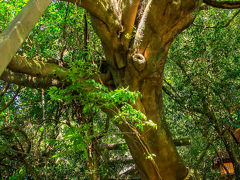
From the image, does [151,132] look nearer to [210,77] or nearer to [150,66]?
[150,66]

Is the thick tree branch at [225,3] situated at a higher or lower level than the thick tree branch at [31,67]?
higher

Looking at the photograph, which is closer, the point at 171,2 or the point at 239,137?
the point at 171,2

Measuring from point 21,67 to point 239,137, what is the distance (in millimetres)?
4675

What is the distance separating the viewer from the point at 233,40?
5.09m

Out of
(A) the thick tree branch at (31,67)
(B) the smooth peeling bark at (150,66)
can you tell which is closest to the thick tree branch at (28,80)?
(A) the thick tree branch at (31,67)

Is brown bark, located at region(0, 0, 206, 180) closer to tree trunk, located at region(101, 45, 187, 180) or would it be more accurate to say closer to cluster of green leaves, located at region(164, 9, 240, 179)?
tree trunk, located at region(101, 45, 187, 180)

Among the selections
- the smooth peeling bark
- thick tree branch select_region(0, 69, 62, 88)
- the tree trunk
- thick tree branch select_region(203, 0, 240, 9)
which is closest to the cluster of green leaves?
thick tree branch select_region(203, 0, 240, 9)

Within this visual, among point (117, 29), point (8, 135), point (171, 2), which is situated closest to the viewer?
point (171, 2)

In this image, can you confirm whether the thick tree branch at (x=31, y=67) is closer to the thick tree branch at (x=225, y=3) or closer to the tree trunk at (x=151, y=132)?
the tree trunk at (x=151, y=132)

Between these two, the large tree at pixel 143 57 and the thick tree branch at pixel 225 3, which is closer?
the large tree at pixel 143 57

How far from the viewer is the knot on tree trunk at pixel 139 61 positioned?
3643 mm

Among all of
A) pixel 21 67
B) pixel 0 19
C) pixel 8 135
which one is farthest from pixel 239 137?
pixel 0 19

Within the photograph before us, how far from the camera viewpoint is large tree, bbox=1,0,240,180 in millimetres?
3645

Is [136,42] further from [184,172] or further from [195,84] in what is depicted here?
[184,172]
